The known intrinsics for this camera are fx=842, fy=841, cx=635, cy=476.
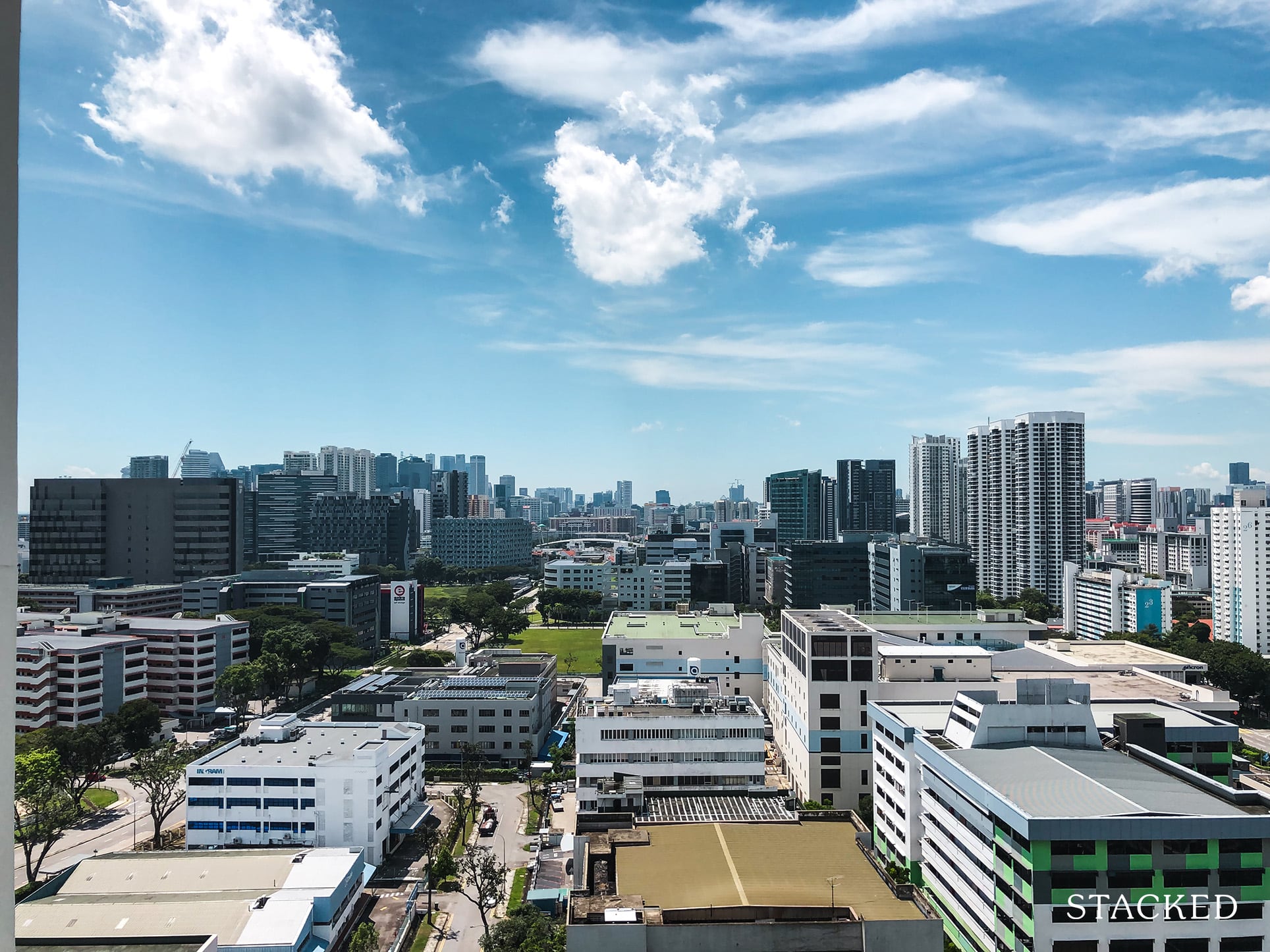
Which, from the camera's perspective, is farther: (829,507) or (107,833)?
(829,507)

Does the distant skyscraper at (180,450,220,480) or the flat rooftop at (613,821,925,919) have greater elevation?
the distant skyscraper at (180,450,220,480)

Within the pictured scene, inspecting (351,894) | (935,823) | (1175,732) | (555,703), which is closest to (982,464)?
(555,703)

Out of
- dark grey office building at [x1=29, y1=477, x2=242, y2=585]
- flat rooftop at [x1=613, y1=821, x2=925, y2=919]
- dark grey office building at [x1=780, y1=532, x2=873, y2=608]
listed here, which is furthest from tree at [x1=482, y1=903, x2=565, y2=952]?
dark grey office building at [x1=780, y1=532, x2=873, y2=608]

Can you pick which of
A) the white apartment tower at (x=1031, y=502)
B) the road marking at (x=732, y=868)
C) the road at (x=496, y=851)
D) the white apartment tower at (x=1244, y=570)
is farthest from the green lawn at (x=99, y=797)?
the white apartment tower at (x=1031, y=502)

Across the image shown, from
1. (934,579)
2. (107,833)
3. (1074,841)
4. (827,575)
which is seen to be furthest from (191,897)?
(827,575)

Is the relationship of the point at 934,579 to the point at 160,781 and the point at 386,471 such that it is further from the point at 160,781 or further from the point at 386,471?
the point at 386,471

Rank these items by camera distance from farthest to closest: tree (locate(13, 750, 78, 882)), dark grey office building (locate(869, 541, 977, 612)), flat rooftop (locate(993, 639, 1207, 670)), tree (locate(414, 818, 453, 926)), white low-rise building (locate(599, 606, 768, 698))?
dark grey office building (locate(869, 541, 977, 612))
white low-rise building (locate(599, 606, 768, 698))
flat rooftop (locate(993, 639, 1207, 670))
tree (locate(13, 750, 78, 882))
tree (locate(414, 818, 453, 926))

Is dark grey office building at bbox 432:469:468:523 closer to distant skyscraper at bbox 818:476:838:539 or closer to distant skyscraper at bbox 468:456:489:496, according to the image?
distant skyscraper at bbox 818:476:838:539
